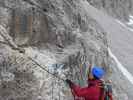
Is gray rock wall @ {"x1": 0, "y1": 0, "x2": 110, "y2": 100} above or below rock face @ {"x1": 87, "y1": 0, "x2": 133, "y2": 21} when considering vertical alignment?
below

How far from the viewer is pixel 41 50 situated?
1209 centimetres

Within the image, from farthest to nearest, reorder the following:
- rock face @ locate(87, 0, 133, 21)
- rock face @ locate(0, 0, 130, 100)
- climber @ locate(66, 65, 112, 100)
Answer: rock face @ locate(87, 0, 133, 21) → rock face @ locate(0, 0, 130, 100) → climber @ locate(66, 65, 112, 100)

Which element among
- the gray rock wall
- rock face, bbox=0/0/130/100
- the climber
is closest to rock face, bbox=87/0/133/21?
the gray rock wall

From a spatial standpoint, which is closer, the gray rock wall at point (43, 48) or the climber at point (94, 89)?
the climber at point (94, 89)

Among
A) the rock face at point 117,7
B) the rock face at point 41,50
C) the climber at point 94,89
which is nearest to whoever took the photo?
the climber at point 94,89

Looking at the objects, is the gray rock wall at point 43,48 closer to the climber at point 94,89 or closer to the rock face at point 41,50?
the rock face at point 41,50

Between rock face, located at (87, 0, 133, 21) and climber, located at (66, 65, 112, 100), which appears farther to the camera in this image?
rock face, located at (87, 0, 133, 21)

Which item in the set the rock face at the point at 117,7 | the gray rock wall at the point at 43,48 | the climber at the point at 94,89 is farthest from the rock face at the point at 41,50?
the rock face at the point at 117,7

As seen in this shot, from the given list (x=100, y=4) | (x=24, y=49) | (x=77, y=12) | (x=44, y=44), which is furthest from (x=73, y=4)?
(x=100, y=4)

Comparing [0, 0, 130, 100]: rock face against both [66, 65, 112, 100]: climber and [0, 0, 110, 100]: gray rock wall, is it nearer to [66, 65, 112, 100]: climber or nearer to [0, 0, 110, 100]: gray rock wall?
[0, 0, 110, 100]: gray rock wall

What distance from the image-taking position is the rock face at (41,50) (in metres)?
10.4

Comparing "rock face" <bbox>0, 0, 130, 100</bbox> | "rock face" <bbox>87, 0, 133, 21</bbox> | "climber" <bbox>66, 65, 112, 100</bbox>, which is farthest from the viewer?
"rock face" <bbox>87, 0, 133, 21</bbox>

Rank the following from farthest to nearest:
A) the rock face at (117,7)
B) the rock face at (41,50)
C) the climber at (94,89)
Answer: the rock face at (117,7), the rock face at (41,50), the climber at (94,89)

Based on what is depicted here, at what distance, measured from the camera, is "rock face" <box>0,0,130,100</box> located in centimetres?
1041
